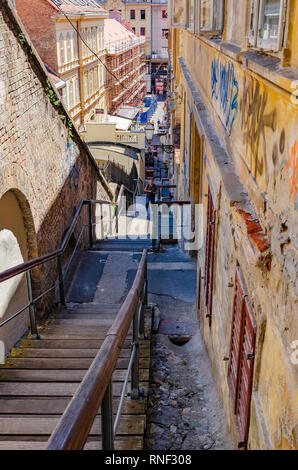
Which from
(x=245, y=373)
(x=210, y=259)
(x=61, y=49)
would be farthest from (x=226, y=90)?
(x=61, y=49)

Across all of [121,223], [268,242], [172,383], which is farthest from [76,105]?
[268,242]

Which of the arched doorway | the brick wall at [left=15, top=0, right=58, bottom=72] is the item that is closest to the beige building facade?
the brick wall at [left=15, top=0, right=58, bottom=72]

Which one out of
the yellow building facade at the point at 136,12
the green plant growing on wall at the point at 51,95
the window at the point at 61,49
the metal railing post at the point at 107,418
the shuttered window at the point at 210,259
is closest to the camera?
the metal railing post at the point at 107,418

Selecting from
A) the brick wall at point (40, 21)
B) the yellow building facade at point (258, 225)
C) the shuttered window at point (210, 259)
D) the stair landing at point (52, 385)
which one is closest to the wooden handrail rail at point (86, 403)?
the yellow building facade at point (258, 225)

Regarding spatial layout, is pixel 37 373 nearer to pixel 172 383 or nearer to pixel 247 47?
pixel 172 383

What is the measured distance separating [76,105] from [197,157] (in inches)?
939

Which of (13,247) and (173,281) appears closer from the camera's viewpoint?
(13,247)

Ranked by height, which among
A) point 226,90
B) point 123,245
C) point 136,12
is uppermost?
point 136,12

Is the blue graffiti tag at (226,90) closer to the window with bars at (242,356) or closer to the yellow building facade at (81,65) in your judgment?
the window with bars at (242,356)

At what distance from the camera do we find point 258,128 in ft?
10.5

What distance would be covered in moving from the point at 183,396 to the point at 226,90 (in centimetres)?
313

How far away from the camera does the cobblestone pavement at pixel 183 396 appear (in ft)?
14.5

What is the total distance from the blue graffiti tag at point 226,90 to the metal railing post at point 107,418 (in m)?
2.72

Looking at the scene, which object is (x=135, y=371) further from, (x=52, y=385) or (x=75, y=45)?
(x=75, y=45)
